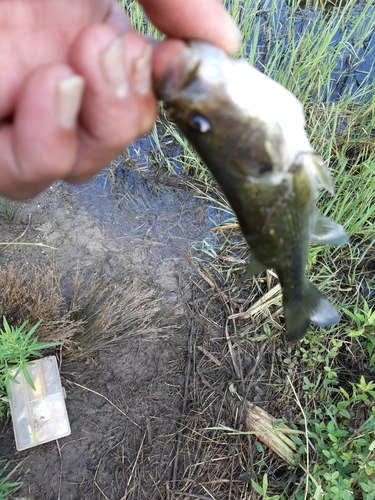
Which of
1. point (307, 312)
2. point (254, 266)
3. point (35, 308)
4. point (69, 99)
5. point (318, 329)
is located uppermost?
point (69, 99)

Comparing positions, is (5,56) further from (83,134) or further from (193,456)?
(193,456)

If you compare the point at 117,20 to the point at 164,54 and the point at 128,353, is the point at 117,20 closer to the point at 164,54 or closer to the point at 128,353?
the point at 164,54

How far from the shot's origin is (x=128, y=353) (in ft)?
9.20

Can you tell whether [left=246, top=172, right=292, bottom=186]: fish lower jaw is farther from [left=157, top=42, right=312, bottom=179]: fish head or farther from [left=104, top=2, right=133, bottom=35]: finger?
[left=104, top=2, right=133, bottom=35]: finger

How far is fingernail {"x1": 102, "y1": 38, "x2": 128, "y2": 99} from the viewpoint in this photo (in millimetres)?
984

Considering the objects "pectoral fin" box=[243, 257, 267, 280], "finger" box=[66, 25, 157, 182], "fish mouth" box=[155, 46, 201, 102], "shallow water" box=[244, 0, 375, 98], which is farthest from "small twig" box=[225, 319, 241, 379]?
"shallow water" box=[244, 0, 375, 98]

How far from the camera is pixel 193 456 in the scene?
2531mm

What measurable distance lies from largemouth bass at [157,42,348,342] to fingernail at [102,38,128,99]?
107mm

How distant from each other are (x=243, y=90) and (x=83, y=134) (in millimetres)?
469

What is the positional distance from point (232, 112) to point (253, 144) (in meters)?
0.11

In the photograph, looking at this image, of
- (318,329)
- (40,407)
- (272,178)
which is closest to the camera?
(272,178)

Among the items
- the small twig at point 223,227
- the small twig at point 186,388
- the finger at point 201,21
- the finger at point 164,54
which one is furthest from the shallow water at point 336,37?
the finger at point 164,54

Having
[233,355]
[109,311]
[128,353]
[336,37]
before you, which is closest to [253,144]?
[109,311]

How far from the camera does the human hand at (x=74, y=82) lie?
0.98 metres
